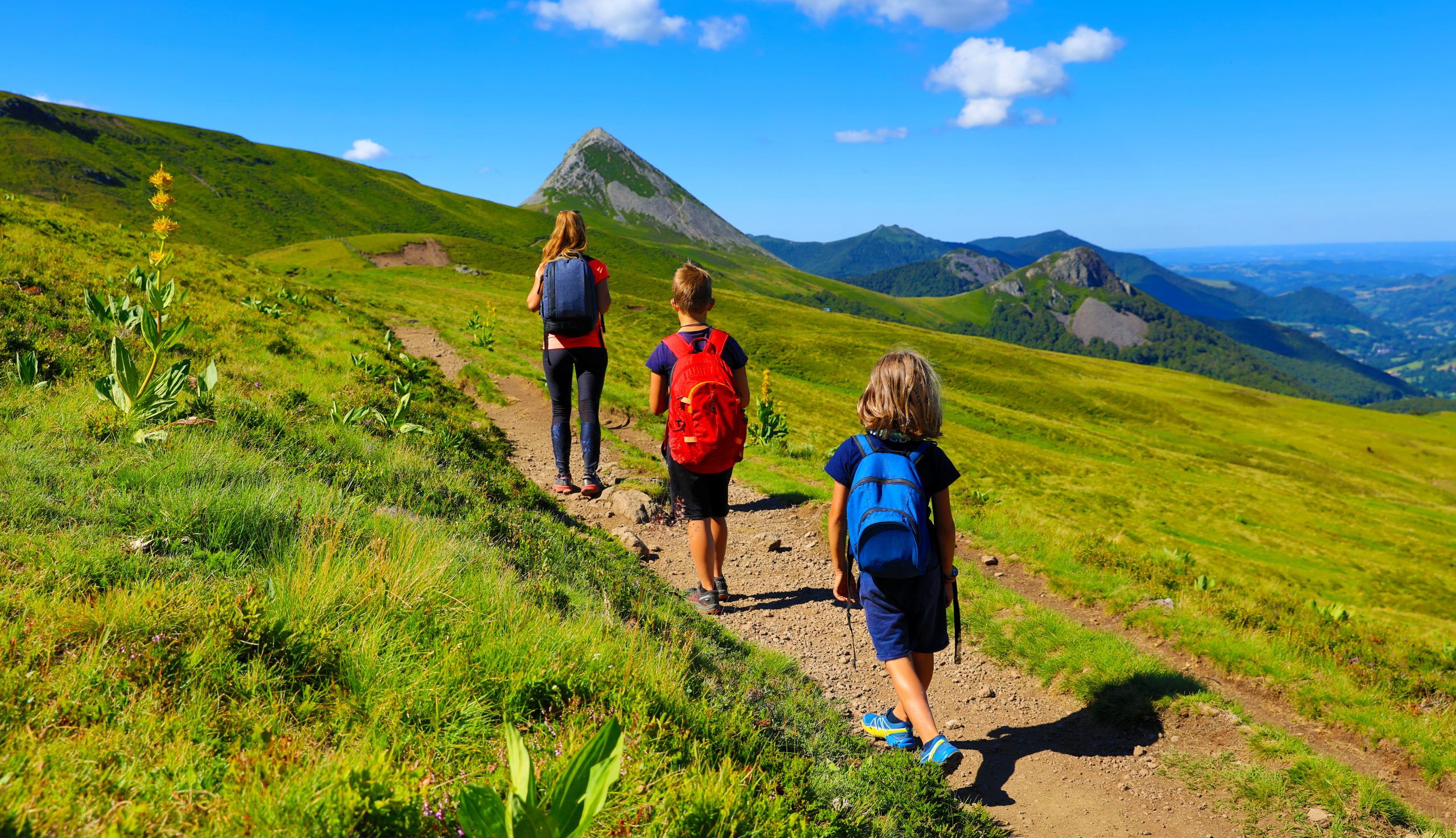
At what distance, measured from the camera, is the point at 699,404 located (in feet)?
19.4

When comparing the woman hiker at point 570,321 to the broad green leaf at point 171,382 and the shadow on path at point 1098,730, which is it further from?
the shadow on path at point 1098,730

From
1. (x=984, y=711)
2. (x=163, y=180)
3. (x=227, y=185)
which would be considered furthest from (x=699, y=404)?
(x=227, y=185)

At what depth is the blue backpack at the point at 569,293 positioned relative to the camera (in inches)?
310

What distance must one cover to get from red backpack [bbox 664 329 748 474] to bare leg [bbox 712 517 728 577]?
2.31 ft

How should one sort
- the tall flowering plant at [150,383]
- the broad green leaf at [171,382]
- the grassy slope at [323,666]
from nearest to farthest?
the grassy slope at [323,666] → the tall flowering plant at [150,383] → the broad green leaf at [171,382]

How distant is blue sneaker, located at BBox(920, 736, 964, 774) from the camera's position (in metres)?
4.26

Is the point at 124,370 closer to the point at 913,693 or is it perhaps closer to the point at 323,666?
the point at 323,666

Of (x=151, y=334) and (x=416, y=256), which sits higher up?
(x=416, y=256)

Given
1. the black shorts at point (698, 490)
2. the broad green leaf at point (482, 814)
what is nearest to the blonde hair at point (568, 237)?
the black shorts at point (698, 490)

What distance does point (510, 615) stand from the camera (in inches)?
147

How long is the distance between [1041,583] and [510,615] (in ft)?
24.9

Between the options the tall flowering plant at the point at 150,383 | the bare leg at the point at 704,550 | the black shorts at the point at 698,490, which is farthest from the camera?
the bare leg at the point at 704,550

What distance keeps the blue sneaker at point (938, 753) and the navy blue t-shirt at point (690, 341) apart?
339 cm

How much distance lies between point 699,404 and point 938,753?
3.24m
